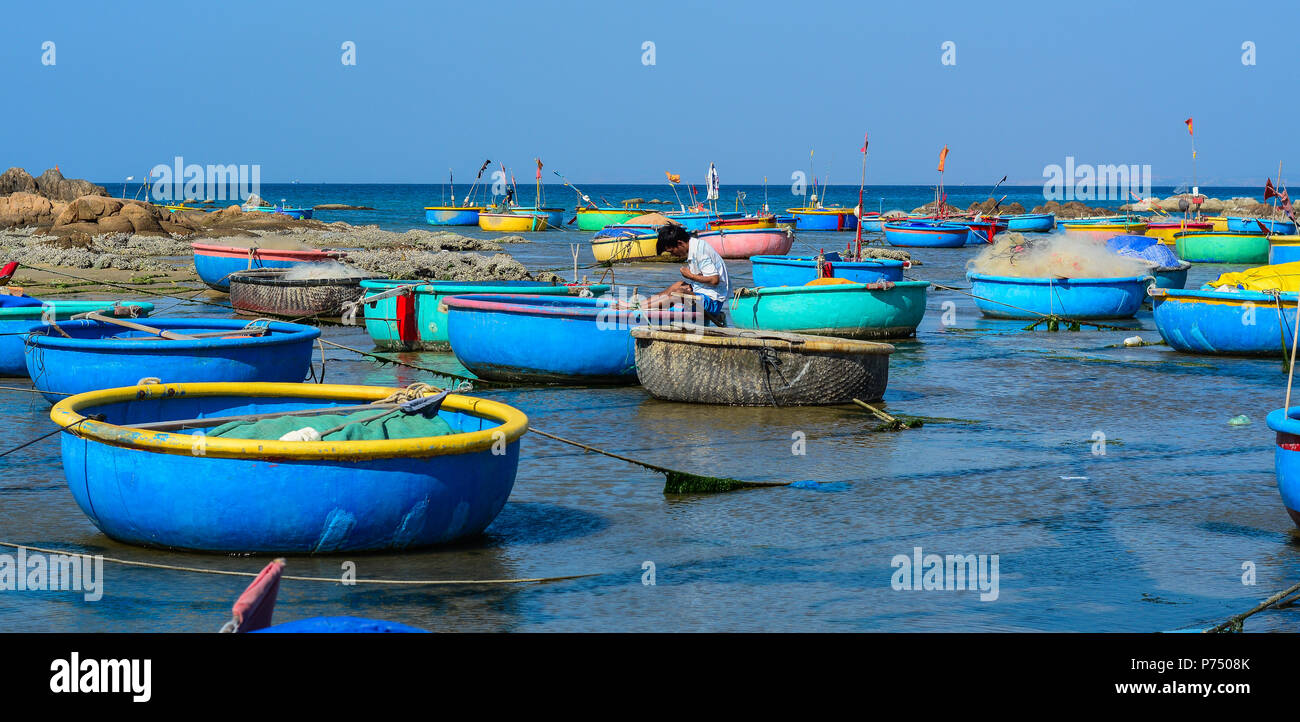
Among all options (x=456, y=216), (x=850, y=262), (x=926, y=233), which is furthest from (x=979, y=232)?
(x=850, y=262)

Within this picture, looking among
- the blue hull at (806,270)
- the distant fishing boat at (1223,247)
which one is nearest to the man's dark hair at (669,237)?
the blue hull at (806,270)

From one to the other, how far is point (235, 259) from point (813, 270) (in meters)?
10.3

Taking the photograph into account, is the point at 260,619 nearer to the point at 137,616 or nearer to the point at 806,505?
the point at 137,616

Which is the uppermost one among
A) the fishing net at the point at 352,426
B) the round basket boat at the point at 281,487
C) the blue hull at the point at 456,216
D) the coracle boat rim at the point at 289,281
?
the blue hull at the point at 456,216

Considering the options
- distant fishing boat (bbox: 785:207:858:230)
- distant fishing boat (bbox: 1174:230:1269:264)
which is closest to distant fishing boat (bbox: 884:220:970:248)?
distant fishing boat (bbox: 1174:230:1269:264)

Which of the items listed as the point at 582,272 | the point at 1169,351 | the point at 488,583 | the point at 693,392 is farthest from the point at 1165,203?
the point at 488,583

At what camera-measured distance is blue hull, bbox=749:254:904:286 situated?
21.0m

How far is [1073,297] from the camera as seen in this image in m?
21.9

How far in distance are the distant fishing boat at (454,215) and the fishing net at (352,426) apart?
6246 centimetres

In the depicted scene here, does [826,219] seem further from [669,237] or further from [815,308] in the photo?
[815,308]

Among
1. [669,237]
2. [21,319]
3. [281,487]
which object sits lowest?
[281,487]

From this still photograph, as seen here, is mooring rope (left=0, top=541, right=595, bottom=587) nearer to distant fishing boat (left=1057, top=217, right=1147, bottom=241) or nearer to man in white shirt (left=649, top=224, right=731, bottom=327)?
man in white shirt (left=649, top=224, right=731, bottom=327)

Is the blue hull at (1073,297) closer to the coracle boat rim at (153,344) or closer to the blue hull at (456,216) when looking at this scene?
the coracle boat rim at (153,344)

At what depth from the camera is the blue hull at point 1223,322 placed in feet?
53.6
